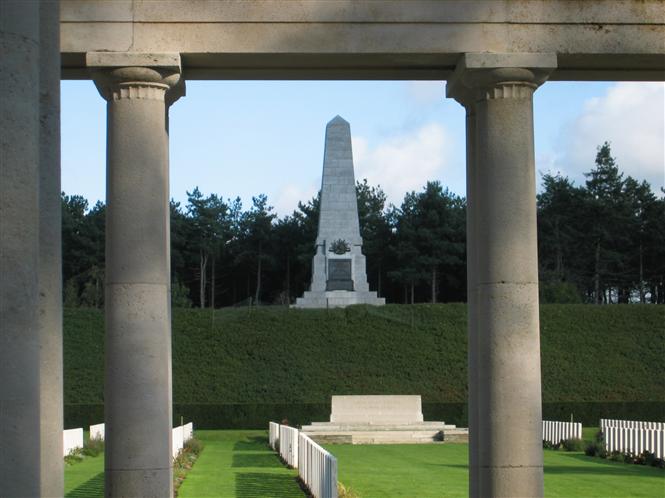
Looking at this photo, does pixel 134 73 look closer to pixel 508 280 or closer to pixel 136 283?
pixel 136 283

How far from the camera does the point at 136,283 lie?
11.6 meters

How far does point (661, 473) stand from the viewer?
81.9 feet

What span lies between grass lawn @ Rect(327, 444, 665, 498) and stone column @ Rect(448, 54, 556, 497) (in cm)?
865

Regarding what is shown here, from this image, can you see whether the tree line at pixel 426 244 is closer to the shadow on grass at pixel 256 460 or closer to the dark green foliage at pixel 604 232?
the dark green foliage at pixel 604 232

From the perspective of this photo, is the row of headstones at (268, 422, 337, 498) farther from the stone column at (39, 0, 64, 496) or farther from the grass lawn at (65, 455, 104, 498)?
the stone column at (39, 0, 64, 496)

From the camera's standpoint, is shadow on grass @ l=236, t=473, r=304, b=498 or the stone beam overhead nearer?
the stone beam overhead

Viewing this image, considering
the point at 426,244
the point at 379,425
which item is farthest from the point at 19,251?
the point at 426,244

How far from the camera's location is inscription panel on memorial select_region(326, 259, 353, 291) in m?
68.2

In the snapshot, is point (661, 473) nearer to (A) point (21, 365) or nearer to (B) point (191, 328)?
(A) point (21, 365)

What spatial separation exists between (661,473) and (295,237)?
229 feet

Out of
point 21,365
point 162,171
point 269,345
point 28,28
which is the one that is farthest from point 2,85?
point 269,345

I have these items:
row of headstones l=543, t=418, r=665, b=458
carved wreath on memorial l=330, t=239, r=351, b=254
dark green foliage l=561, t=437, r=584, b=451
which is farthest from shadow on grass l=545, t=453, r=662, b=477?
carved wreath on memorial l=330, t=239, r=351, b=254

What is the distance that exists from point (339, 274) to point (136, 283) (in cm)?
5712

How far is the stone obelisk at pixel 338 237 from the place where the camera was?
65.7 meters
